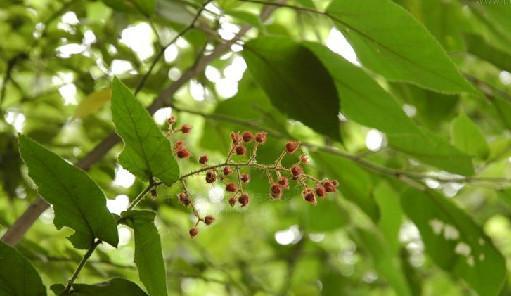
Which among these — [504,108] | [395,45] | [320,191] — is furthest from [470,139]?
[320,191]

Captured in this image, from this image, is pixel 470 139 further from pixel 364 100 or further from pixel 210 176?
pixel 210 176

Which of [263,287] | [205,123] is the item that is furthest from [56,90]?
[263,287]

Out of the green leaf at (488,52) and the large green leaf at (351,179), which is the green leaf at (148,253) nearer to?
the large green leaf at (351,179)

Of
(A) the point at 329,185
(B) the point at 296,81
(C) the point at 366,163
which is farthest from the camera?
(C) the point at 366,163

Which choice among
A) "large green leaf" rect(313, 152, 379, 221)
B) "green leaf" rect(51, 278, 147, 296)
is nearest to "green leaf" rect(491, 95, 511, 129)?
"large green leaf" rect(313, 152, 379, 221)

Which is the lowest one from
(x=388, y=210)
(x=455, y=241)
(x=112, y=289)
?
(x=112, y=289)

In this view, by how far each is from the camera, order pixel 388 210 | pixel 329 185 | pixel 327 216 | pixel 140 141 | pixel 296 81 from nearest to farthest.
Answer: pixel 140 141
pixel 329 185
pixel 296 81
pixel 388 210
pixel 327 216
